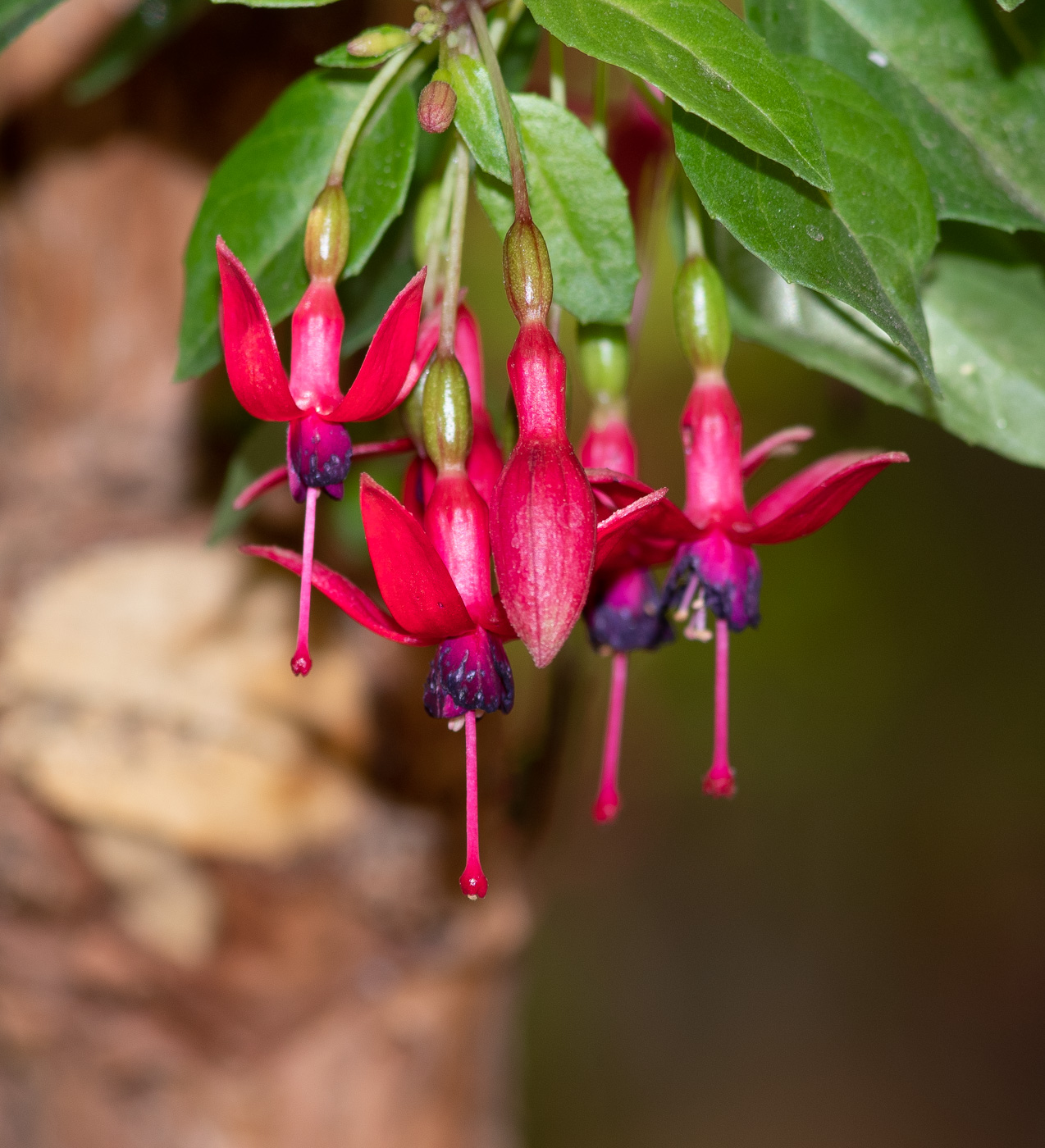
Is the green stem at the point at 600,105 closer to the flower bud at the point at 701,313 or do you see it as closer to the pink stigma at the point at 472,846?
the flower bud at the point at 701,313

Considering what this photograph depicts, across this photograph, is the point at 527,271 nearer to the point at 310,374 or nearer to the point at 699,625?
the point at 310,374

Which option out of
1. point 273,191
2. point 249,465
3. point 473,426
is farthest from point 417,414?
point 249,465

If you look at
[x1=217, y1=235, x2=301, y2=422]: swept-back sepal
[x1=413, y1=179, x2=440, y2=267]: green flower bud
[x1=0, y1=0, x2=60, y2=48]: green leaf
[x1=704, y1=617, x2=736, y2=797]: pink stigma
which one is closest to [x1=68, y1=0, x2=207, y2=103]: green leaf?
[x1=0, y1=0, x2=60, y2=48]: green leaf

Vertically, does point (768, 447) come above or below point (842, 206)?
below

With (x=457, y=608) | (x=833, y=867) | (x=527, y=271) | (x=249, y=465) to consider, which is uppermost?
(x=527, y=271)

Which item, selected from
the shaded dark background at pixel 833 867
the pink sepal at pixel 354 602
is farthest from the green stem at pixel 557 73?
the shaded dark background at pixel 833 867

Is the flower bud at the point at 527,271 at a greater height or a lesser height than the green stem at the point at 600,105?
lesser

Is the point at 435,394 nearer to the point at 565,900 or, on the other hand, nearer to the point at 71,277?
the point at 71,277
